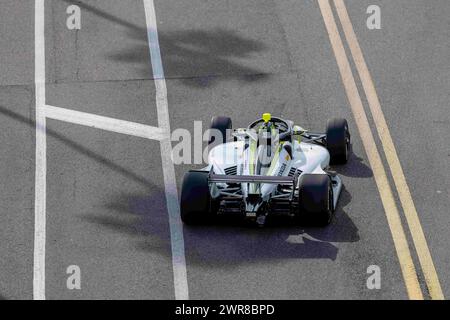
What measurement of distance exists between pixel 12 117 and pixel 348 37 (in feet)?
22.2

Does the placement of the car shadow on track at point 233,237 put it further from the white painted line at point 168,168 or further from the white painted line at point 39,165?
the white painted line at point 39,165

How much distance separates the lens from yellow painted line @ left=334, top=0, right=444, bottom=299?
64.2 ft

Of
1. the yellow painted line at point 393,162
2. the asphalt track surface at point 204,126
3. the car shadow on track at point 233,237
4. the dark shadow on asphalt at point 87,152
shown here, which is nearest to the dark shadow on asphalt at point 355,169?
the asphalt track surface at point 204,126

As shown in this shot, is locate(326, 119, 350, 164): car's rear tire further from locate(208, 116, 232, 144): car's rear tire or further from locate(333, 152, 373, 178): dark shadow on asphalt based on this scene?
locate(208, 116, 232, 144): car's rear tire

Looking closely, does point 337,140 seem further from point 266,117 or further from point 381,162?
point 266,117

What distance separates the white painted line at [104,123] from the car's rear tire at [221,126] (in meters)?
1.24

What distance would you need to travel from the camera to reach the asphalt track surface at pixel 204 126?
19.7 meters

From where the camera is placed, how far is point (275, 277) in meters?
19.5

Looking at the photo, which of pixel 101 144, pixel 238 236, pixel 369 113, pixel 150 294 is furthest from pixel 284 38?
pixel 150 294

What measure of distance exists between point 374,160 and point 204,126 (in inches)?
122

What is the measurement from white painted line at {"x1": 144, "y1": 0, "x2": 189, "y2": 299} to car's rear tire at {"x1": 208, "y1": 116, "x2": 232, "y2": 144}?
81cm

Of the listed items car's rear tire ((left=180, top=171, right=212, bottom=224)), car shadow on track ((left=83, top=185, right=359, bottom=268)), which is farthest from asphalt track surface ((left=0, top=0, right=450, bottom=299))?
car's rear tire ((left=180, top=171, right=212, bottom=224))

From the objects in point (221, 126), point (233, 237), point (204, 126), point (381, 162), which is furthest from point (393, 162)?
point (233, 237)

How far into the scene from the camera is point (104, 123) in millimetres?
24109
